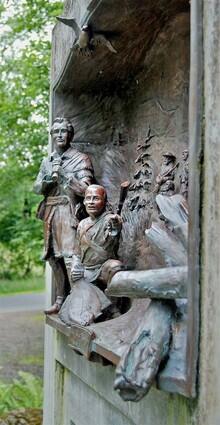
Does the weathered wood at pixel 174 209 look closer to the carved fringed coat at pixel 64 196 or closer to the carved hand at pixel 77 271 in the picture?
the carved hand at pixel 77 271

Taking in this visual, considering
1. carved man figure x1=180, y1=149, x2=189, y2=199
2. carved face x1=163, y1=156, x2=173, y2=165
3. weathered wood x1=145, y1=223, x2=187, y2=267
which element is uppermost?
carved face x1=163, y1=156, x2=173, y2=165

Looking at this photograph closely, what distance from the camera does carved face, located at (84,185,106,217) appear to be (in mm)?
3387

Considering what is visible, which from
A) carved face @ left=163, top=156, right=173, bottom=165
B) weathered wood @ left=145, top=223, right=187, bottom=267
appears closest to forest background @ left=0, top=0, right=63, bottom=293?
carved face @ left=163, top=156, right=173, bottom=165

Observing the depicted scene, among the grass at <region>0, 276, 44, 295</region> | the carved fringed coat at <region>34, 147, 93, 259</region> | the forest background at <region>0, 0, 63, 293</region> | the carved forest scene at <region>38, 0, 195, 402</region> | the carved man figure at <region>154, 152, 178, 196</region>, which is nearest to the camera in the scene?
the carved forest scene at <region>38, 0, 195, 402</region>

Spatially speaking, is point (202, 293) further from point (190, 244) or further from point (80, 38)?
point (80, 38)

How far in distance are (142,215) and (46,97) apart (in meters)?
4.09

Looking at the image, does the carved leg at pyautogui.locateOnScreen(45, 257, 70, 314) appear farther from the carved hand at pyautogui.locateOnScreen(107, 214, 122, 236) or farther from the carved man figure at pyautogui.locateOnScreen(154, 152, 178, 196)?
the carved man figure at pyautogui.locateOnScreen(154, 152, 178, 196)

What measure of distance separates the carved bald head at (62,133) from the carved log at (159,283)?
6.27 feet

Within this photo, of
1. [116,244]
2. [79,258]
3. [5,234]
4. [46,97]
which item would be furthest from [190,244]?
[5,234]

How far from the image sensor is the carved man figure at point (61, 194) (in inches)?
153

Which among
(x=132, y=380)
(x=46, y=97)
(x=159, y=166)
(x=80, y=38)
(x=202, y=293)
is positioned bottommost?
(x=132, y=380)

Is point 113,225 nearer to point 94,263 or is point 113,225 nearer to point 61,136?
point 94,263

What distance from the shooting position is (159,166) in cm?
340

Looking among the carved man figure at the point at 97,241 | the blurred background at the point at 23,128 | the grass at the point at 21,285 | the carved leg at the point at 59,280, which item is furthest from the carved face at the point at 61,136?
the grass at the point at 21,285
